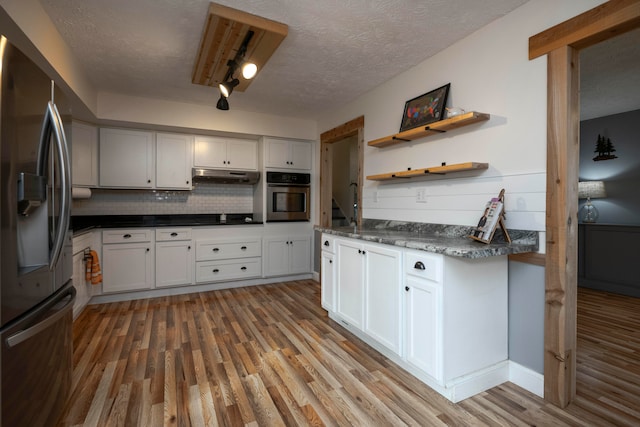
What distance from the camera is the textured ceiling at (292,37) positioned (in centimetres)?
207

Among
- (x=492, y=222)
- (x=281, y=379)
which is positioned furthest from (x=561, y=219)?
(x=281, y=379)

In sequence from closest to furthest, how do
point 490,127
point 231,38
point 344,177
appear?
point 490,127 < point 231,38 < point 344,177

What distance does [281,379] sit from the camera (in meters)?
2.06

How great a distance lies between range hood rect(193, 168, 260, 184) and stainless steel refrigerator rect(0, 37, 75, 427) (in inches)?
108

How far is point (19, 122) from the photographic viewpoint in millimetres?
1184

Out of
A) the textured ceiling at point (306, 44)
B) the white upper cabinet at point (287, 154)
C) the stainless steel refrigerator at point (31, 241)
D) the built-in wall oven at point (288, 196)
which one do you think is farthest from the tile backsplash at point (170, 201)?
the stainless steel refrigerator at point (31, 241)

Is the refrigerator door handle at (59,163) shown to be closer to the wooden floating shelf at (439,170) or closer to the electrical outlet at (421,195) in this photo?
the wooden floating shelf at (439,170)

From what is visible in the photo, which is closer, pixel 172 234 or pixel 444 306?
pixel 444 306

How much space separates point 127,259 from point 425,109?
3.72 metres

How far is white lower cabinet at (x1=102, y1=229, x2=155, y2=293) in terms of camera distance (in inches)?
144

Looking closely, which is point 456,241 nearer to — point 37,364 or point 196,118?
point 37,364

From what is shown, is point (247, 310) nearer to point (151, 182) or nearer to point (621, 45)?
point (151, 182)

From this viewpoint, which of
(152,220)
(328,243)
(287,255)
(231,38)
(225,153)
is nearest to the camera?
(231,38)

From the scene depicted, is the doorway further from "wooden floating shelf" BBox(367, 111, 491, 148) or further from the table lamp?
the table lamp
